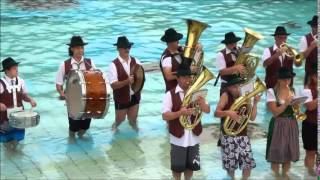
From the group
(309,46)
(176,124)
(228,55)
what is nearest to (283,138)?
(176,124)

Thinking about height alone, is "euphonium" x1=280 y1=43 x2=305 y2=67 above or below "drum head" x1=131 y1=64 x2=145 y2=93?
above

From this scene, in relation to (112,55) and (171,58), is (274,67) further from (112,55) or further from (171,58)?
(112,55)

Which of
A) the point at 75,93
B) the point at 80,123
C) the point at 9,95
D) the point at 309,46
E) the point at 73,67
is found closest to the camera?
the point at 75,93

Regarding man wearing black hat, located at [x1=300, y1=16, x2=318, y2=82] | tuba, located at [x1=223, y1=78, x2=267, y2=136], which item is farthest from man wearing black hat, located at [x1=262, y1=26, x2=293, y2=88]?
tuba, located at [x1=223, y1=78, x2=267, y2=136]

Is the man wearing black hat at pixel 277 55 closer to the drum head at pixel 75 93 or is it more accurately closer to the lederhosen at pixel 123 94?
the lederhosen at pixel 123 94

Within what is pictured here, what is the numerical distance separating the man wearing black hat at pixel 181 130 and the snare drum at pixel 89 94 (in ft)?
4.28

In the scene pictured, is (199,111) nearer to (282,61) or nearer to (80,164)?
(80,164)

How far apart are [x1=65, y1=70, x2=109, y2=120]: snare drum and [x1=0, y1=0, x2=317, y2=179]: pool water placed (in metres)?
0.74

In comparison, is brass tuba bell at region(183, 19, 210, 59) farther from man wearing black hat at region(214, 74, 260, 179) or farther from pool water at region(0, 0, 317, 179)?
pool water at region(0, 0, 317, 179)

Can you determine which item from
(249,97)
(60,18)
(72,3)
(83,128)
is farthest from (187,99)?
(72,3)

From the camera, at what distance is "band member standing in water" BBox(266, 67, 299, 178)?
8.25 m

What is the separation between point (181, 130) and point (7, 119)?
2.81 m

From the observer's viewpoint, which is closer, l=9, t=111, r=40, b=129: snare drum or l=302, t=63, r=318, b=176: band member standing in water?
l=302, t=63, r=318, b=176: band member standing in water

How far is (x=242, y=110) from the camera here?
7977 millimetres
